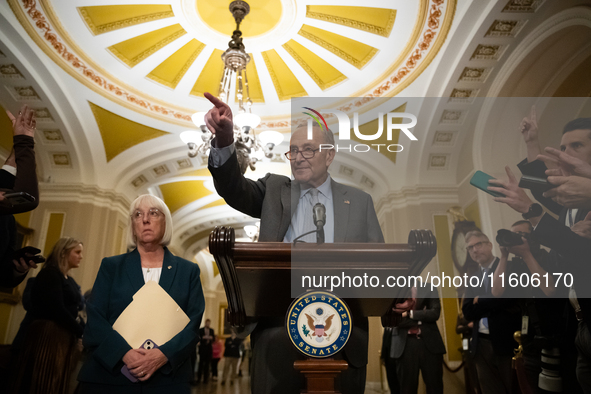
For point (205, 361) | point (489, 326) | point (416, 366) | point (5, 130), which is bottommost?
point (205, 361)

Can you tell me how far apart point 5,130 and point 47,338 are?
5.20 metres

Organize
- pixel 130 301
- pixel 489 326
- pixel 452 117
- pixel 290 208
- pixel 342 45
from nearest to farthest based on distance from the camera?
pixel 290 208 → pixel 130 301 → pixel 489 326 → pixel 342 45 → pixel 452 117

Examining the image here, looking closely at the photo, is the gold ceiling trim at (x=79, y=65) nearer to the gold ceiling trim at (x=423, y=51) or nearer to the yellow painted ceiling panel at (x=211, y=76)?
the yellow painted ceiling panel at (x=211, y=76)

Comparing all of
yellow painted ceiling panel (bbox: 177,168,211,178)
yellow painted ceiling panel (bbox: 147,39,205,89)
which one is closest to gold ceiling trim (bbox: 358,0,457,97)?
yellow painted ceiling panel (bbox: 147,39,205,89)

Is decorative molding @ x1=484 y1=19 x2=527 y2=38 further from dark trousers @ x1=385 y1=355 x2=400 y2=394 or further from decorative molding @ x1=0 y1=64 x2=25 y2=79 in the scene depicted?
decorative molding @ x1=0 y1=64 x2=25 y2=79

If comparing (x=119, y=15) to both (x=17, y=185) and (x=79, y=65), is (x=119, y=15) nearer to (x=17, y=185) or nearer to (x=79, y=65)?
(x=79, y=65)

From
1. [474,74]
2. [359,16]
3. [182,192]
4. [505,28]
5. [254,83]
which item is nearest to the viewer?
[505,28]

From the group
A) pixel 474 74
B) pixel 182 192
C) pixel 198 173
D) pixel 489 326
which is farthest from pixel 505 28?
→ pixel 182 192

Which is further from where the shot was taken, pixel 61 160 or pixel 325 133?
pixel 61 160

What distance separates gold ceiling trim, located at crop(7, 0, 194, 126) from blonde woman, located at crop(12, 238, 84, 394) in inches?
154

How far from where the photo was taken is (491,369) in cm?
304

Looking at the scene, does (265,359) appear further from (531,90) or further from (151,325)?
(531,90)

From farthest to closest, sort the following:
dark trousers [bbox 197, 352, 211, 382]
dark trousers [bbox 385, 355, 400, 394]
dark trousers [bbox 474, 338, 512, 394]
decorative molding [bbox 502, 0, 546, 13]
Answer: dark trousers [bbox 197, 352, 211, 382]
decorative molding [bbox 502, 0, 546, 13]
dark trousers [bbox 385, 355, 400, 394]
dark trousers [bbox 474, 338, 512, 394]

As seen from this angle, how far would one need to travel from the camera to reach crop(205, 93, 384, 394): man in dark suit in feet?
3.76
